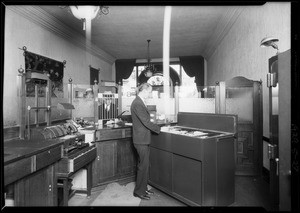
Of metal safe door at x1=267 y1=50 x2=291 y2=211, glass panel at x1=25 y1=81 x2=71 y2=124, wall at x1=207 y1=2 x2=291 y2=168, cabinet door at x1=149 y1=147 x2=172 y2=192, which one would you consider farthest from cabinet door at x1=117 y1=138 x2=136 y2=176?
wall at x1=207 y1=2 x2=291 y2=168

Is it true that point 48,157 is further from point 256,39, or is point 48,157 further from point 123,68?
point 123,68

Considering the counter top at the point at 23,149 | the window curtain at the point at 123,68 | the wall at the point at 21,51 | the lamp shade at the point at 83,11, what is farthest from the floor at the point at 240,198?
the window curtain at the point at 123,68

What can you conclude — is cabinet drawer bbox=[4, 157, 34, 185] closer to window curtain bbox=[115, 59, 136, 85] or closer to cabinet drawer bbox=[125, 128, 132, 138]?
cabinet drawer bbox=[125, 128, 132, 138]

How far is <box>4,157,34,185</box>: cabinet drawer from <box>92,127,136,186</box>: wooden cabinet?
1.55m

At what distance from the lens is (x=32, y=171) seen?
7.25 ft

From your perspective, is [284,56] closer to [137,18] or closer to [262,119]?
[262,119]

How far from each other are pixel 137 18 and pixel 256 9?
277cm

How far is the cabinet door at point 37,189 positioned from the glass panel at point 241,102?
371 cm

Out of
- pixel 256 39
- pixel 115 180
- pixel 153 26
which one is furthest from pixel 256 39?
pixel 115 180

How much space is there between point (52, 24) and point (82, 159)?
12.5 ft

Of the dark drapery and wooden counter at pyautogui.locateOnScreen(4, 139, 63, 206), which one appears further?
the dark drapery

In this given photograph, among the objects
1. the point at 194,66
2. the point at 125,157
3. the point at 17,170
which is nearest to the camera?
the point at 17,170

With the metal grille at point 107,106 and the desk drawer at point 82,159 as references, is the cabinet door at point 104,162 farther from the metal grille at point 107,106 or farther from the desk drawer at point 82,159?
the metal grille at point 107,106

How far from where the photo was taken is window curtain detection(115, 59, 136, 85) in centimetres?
1059
